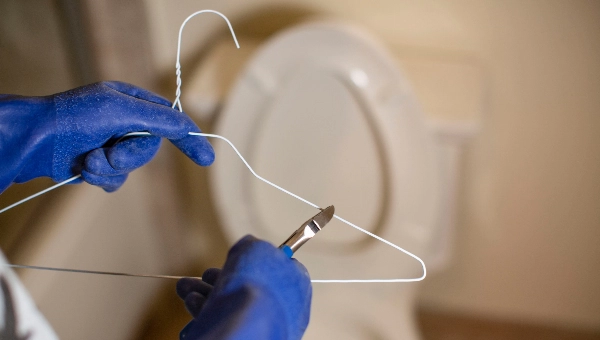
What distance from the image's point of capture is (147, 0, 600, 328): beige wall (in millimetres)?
699

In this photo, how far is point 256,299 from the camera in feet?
1.08

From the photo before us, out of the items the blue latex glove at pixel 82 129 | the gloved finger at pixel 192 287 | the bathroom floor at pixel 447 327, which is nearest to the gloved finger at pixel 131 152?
the blue latex glove at pixel 82 129

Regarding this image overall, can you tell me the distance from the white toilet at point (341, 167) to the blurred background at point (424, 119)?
0.03 meters

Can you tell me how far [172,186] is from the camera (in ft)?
3.09

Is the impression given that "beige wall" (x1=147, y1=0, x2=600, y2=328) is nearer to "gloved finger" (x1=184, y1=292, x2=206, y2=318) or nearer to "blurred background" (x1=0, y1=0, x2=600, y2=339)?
"blurred background" (x1=0, y1=0, x2=600, y2=339)

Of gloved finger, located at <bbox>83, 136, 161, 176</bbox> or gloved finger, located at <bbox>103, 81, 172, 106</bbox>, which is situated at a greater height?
gloved finger, located at <bbox>103, 81, 172, 106</bbox>

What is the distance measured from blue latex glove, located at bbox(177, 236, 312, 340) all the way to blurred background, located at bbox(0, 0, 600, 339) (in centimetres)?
34

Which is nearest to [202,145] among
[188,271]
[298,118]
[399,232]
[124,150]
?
[124,150]

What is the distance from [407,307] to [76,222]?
1.74 ft

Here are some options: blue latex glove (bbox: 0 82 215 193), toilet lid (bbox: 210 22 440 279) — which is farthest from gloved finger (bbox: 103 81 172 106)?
toilet lid (bbox: 210 22 440 279)

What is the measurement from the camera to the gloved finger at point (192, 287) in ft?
1.42

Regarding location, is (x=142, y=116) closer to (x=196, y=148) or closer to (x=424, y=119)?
(x=196, y=148)

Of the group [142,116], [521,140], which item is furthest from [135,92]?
[521,140]

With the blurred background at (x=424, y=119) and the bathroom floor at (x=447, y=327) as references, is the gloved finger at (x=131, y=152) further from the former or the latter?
the bathroom floor at (x=447, y=327)
